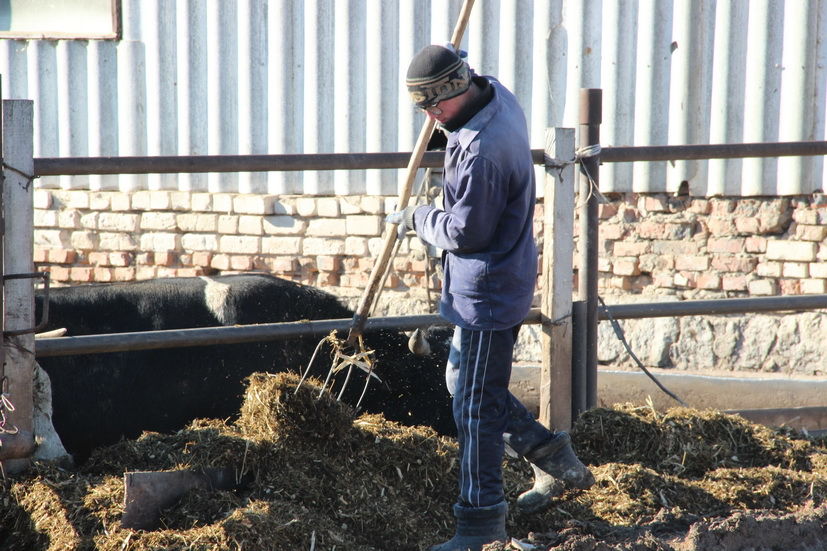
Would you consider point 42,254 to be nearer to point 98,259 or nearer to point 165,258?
point 98,259

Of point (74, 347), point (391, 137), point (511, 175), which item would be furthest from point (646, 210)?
point (74, 347)

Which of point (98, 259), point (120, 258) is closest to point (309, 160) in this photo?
point (120, 258)

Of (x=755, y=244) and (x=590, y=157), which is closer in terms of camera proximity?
(x=590, y=157)

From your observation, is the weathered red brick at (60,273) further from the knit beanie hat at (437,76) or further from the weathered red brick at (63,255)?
the knit beanie hat at (437,76)

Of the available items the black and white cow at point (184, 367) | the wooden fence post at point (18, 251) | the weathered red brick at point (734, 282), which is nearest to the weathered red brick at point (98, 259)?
the black and white cow at point (184, 367)

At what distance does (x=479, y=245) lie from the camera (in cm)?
271

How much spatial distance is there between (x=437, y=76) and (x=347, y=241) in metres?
3.56

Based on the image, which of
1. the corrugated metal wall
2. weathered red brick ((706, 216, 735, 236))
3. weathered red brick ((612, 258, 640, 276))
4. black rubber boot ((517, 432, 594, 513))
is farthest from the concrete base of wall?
black rubber boot ((517, 432, 594, 513))

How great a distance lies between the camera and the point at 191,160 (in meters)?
3.37

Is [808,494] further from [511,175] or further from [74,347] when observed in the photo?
[74,347]

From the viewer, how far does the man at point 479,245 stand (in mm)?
2662

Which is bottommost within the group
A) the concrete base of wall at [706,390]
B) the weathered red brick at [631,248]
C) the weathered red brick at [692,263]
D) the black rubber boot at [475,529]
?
the concrete base of wall at [706,390]

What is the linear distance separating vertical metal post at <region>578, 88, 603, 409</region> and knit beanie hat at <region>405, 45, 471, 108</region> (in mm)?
1102

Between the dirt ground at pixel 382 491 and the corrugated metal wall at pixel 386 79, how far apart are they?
2.35m
